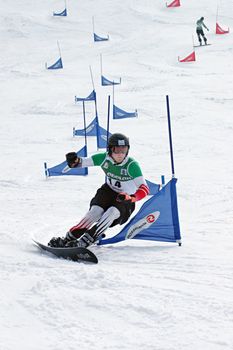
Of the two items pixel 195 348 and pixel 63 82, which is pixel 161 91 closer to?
pixel 63 82

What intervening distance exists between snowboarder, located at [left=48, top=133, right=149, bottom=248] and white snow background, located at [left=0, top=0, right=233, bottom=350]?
0.78 feet

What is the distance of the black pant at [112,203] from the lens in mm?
5621

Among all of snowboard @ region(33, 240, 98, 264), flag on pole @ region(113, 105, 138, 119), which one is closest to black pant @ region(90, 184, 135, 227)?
snowboard @ region(33, 240, 98, 264)

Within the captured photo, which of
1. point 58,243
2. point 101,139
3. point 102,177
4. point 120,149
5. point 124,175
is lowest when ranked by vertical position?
point 101,139

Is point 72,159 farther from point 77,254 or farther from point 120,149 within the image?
point 77,254

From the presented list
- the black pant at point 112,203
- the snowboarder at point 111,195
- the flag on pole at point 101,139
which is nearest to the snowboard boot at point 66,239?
the snowboarder at point 111,195

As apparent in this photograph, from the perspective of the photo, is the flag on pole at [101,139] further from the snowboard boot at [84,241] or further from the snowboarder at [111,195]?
the snowboard boot at [84,241]

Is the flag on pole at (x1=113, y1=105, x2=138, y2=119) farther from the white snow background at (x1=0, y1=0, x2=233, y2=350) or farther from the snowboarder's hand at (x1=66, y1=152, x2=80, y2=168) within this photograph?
the snowboarder's hand at (x1=66, y1=152, x2=80, y2=168)

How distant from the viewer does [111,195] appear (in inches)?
229

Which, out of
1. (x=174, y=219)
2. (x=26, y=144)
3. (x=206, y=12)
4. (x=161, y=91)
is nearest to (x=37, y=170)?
(x=26, y=144)

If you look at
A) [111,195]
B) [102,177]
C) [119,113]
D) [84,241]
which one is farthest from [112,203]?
[119,113]

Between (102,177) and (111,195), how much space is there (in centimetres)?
472

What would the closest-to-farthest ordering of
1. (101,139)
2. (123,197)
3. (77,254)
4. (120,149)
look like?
1. (77,254)
2. (123,197)
3. (120,149)
4. (101,139)

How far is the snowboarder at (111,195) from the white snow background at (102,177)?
9.3 inches
